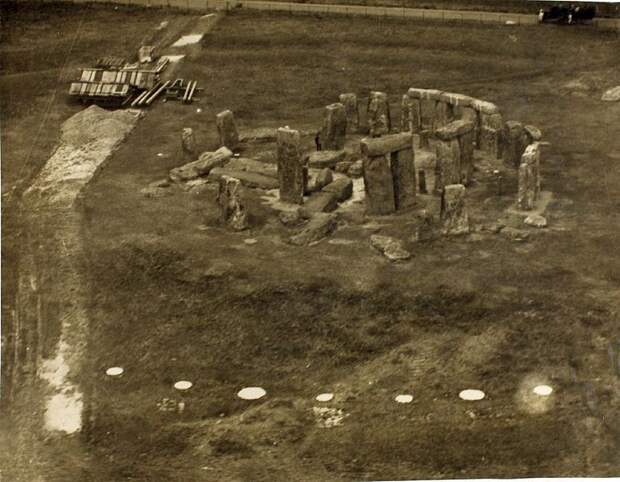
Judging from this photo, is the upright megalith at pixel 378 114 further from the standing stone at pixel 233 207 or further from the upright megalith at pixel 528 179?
the standing stone at pixel 233 207

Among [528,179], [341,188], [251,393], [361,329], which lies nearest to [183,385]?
[251,393]

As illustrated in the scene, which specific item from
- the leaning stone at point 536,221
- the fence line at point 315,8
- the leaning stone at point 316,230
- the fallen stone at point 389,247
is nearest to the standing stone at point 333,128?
the fence line at point 315,8

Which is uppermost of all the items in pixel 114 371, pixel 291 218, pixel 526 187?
pixel 526 187

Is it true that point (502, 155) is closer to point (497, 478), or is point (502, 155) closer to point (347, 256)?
point (347, 256)

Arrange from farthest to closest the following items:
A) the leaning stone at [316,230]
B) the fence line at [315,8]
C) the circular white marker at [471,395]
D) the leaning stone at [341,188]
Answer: the fence line at [315,8] → the leaning stone at [341,188] → the leaning stone at [316,230] → the circular white marker at [471,395]

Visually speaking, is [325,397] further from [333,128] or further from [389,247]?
[333,128]

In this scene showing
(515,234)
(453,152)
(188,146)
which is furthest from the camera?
(188,146)

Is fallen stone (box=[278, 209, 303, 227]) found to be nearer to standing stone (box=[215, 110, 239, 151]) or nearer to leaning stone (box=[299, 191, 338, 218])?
leaning stone (box=[299, 191, 338, 218])
